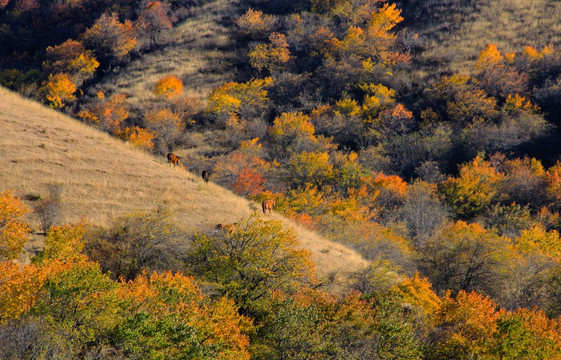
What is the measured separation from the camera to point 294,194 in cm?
6475

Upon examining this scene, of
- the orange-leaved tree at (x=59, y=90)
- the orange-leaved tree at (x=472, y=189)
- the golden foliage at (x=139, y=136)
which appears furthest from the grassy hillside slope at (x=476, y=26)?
the orange-leaved tree at (x=59, y=90)

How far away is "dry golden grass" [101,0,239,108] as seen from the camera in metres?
98.6

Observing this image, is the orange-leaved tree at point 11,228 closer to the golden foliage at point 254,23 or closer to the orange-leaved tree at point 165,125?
the orange-leaved tree at point 165,125

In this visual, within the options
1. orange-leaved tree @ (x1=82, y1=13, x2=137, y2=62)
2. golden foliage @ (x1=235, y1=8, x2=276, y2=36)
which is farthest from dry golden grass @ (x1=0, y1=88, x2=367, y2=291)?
golden foliage @ (x1=235, y1=8, x2=276, y2=36)

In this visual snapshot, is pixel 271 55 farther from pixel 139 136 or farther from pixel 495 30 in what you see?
pixel 495 30

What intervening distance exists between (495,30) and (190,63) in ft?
232

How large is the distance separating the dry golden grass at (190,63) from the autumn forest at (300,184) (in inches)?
23.7

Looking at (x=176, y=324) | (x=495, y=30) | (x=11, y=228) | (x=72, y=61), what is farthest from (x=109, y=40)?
(x=176, y=324)

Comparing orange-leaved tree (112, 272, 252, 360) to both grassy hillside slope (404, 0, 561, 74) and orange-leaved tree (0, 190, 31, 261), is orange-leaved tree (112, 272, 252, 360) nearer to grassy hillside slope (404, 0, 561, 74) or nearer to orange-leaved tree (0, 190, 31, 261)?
orange-leaved tree (0, 190, 31, 261)

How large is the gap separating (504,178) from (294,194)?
113 feet

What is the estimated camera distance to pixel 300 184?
7381 cm

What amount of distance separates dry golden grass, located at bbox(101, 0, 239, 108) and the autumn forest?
60 centimetres

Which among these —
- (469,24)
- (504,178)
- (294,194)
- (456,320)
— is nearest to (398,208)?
(294,194)

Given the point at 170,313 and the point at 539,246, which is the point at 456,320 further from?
the point at 539,246
